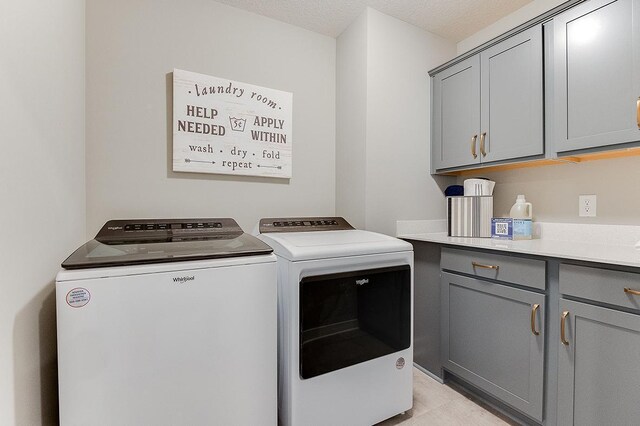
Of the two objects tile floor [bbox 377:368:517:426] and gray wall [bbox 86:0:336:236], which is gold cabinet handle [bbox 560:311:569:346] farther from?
gray wall [bbox 86:0:336:236]

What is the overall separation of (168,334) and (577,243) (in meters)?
2.09

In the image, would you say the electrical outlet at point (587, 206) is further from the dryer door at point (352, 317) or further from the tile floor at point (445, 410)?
the tile floor at point (445, 410)

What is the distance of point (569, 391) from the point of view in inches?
51.1

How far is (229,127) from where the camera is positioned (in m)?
1.91

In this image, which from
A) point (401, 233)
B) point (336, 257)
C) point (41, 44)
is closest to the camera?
point (41, 44)

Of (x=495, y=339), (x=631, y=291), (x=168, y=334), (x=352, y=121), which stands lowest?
(x=495, y=339)

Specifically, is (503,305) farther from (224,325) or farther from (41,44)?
(41,44)

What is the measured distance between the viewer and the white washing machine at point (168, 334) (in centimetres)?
94

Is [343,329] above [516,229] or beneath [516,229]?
beneath

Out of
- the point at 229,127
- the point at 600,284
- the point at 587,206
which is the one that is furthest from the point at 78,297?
the point at 587,206

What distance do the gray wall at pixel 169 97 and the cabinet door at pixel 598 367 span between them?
157cm

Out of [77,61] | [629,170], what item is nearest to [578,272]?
[629,170]

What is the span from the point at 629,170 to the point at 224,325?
211cm

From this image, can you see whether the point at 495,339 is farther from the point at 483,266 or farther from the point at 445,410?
the point at 445,410
